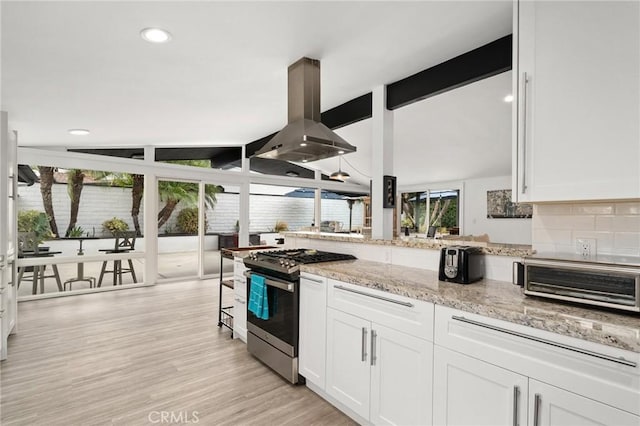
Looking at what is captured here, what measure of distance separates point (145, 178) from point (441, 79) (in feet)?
16.7

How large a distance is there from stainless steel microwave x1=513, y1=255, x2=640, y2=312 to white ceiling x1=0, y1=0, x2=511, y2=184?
1.53 metres

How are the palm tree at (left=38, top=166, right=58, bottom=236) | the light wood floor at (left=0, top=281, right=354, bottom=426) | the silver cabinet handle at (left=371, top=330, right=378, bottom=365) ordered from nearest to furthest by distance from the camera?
the silver cabinet handle at (left=371, top=330, right=378, bottom=365)
the light wood floor at (left=0, top=281, right=354, bottom=426)
the palm tree at (left=38, top=166, right=58, bottom=236)

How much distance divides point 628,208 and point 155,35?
2782 mm

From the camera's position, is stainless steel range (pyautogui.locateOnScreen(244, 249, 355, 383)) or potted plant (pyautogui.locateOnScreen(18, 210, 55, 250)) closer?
stainless steel range (pyautogui.locateOnScreen(244, 249, 355, 383))

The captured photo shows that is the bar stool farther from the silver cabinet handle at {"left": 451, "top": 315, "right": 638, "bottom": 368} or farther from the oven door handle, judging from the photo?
the silver cabinet handle at {"left": 451, "top": 315, "right": 638, "bottom": 368}

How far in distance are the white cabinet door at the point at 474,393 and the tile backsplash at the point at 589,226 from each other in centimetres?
86

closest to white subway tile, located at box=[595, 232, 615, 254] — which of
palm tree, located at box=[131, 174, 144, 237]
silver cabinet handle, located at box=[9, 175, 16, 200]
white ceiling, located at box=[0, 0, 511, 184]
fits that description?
white ceiling, located at box=[0, 0, 511, 184]

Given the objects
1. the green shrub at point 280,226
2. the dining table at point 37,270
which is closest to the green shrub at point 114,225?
the dining table at point 37,270

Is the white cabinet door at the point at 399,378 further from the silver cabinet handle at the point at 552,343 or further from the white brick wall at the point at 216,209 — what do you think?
the white brick wall at the point at 216,209

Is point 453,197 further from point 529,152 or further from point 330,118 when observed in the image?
point 529,152

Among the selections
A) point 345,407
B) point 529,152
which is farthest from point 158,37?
point 345,407

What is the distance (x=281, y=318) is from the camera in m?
2.56

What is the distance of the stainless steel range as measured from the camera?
2449mm

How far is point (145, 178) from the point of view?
571 centimetres
